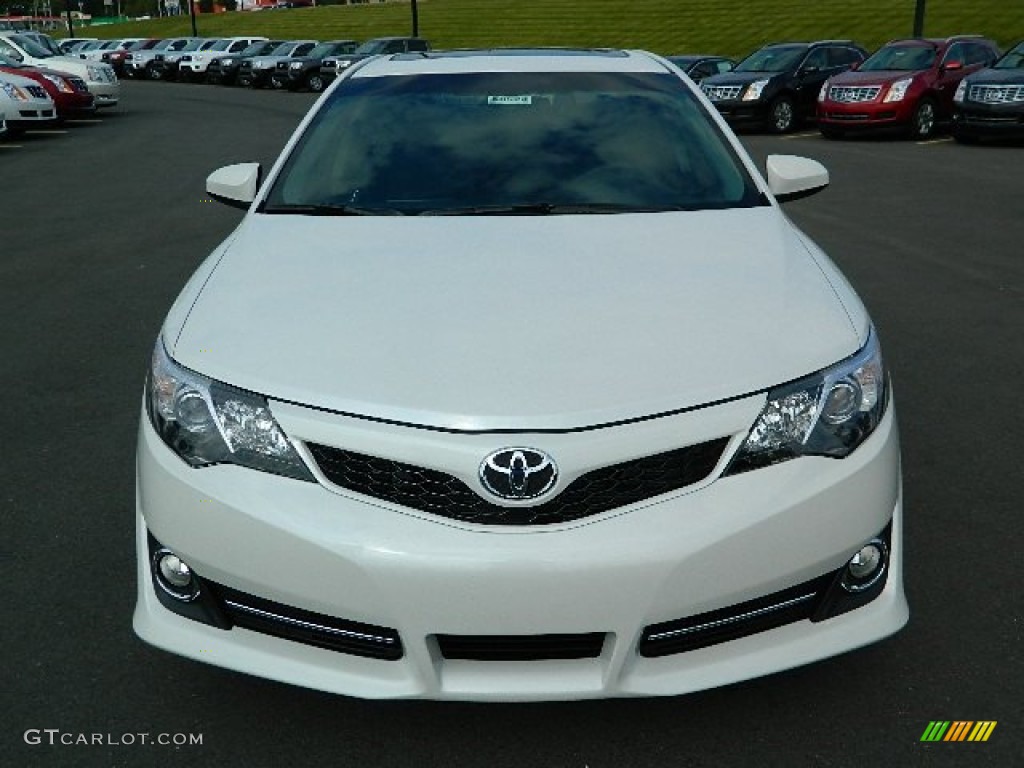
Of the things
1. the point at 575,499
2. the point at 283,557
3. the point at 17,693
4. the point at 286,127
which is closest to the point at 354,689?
the point at 283,557

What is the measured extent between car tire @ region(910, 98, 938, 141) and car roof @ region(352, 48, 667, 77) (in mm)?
15283

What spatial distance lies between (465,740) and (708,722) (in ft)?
1.94

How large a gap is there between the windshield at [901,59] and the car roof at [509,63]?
53.1ft

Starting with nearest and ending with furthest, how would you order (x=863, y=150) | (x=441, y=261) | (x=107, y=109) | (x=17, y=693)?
(x=17, y=693), (x=441, y=261), (x=863, y=150), (x=107, y=109)

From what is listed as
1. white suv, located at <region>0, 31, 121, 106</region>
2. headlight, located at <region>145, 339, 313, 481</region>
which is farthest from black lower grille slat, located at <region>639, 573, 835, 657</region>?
white suv, located at <region>0, 31, 121, 106</region>

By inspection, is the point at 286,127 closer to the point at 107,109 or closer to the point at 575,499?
the point at 107,109

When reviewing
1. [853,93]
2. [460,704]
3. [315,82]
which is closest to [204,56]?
[315,82]

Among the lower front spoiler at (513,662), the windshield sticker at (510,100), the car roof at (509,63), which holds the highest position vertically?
the car roof at (509,63)

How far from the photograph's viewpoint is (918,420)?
5.10 m

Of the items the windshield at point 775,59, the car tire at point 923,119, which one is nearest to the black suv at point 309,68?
the windshield at point 775,59

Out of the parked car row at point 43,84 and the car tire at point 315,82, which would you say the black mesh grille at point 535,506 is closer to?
the parked car row at point 43,84

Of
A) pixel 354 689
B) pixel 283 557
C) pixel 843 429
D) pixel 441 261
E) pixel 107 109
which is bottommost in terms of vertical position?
pixel 107 109

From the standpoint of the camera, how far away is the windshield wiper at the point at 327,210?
3.74 metres

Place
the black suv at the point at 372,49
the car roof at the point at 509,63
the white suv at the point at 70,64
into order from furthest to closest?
the black suv at the point at 372,49
the white suv at the point at 70,64
the car roof at the point at 509,63
